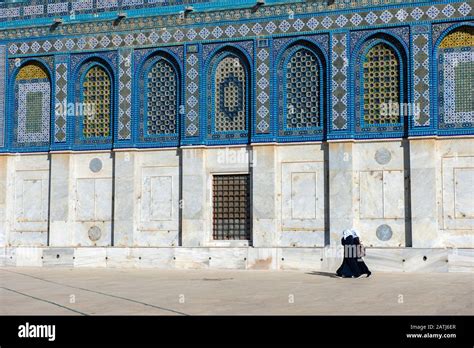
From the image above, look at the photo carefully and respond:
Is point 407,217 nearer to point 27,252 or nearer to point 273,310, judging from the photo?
point 273,310

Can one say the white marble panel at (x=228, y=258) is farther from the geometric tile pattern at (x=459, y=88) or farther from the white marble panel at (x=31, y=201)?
the geometric tile pattern at (x=459, y=88)

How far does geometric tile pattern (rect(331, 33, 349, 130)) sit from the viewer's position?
2036 cm

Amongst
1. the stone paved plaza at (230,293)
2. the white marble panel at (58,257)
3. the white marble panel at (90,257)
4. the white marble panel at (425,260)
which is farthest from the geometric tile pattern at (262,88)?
the white marble panel at (58,257)

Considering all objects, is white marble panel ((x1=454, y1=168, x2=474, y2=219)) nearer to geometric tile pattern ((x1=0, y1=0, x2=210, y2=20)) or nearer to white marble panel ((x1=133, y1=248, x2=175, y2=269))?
white marble panel ((x1=133, y1=248, x2=175, y2=269))

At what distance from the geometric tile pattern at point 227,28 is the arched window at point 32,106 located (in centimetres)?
72

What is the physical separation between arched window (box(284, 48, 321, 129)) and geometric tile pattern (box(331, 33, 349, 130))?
482 mm

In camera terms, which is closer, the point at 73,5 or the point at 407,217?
the point at 407,217

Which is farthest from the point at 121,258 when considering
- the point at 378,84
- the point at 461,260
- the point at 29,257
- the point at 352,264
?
the point at 461,260

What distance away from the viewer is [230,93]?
21578mm

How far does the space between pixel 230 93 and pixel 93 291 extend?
8.94m

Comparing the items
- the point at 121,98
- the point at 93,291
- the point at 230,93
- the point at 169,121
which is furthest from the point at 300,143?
the point at 93,291

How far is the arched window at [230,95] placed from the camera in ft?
70.3

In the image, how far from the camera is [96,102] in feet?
74.5

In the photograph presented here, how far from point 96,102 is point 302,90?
249 inches
